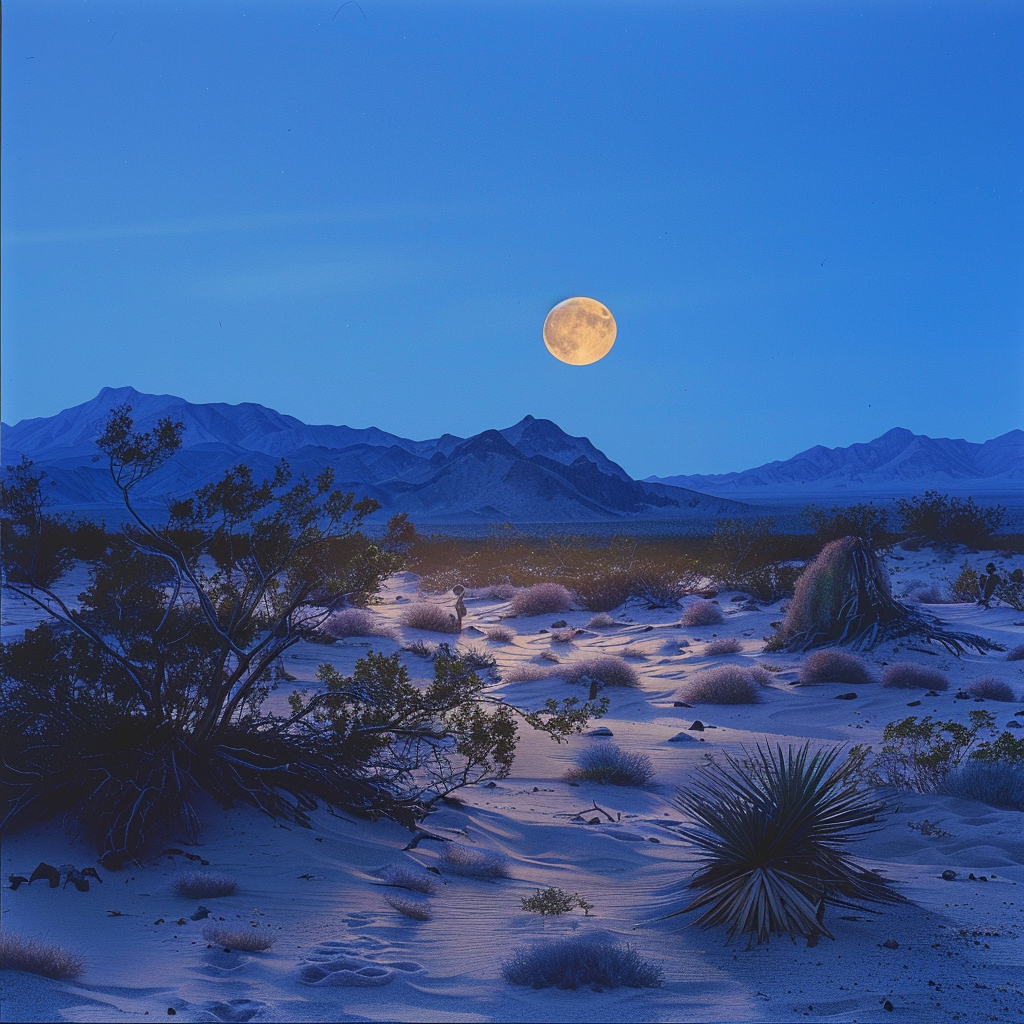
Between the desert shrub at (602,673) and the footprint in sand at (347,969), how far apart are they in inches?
401

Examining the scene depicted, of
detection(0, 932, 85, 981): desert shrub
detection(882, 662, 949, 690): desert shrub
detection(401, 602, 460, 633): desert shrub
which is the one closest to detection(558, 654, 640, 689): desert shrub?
detection(882, 662, 949, 690): desert shrub

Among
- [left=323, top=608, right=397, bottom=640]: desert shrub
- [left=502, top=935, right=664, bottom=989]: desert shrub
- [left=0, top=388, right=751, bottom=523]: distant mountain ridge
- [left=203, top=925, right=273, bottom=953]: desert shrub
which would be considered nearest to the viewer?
[left=502, top=935, right=664, bottom=989]: desert shrub

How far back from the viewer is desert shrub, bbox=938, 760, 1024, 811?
26.7 feet

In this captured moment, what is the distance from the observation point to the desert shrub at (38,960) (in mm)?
3992

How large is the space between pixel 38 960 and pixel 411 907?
6.56 ft

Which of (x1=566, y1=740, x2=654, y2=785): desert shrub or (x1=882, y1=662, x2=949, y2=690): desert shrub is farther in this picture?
(x1=882, y1=662, x2=949, y2=690): desert shrub

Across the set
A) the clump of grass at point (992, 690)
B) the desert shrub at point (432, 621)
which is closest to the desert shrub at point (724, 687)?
the clump of grass at point (992, 690)

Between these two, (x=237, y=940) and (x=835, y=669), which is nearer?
(x=237, y=940)

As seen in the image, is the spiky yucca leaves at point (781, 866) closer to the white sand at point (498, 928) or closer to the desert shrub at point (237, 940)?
the white sand at point (498, 928)

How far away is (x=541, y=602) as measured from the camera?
78.0ft

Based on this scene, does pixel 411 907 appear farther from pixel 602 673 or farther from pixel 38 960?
pixel 602 673

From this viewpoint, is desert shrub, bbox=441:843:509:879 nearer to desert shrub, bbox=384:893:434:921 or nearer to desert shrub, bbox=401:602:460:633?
desert shrub, bbox=384:893:434:921

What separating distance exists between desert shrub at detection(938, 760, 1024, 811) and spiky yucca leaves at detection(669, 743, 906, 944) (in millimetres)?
3212

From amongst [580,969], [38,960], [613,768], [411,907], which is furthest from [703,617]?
[38,960]
